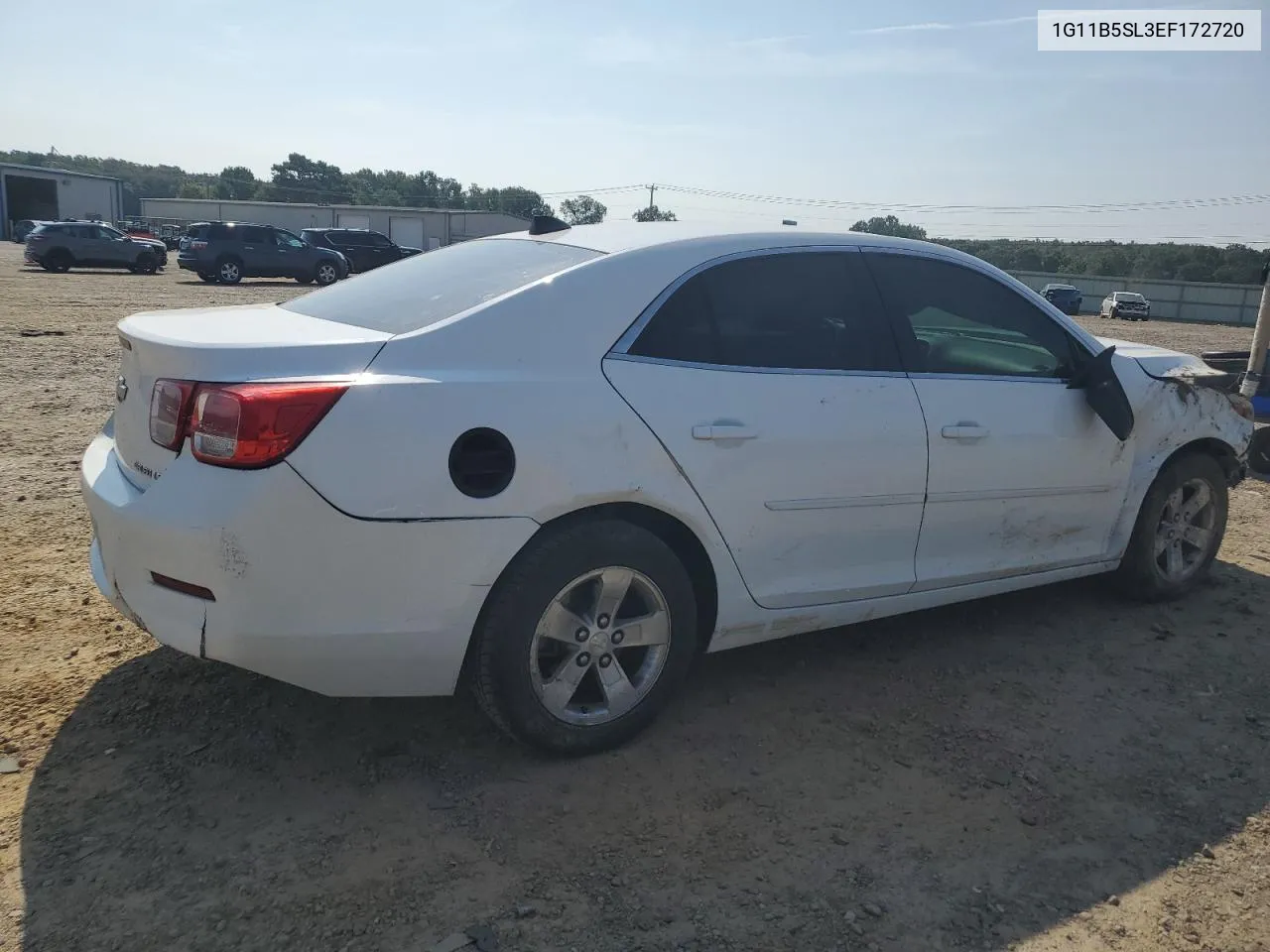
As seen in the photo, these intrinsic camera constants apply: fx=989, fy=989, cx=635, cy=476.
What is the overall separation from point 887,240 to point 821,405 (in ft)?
2.98

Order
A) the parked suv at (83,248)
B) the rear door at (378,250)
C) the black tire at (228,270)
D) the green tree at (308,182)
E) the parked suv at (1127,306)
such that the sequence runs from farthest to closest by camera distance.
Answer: the green tree at (308,182) → the parked suv at (1127,306) → the rear door at (378,250) → the parked suv at (83,248) → the black tire at (228,270)

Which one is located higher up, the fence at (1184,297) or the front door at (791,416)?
the fence at (1184,297)

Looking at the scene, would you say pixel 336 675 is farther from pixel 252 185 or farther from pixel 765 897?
pixel 252 185

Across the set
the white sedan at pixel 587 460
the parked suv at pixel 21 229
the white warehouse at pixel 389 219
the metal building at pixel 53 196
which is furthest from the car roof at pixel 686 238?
the metal building at pixel 53 196

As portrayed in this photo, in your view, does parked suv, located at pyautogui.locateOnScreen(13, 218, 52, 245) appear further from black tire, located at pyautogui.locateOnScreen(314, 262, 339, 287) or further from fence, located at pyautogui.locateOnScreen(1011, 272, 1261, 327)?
fence, located at pyautogui.locateOnScreen(1011, 272, 1261, 327)

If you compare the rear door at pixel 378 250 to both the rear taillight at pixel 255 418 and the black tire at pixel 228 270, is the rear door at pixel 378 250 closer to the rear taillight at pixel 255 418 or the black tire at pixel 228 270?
the black tire at pixel 228 270

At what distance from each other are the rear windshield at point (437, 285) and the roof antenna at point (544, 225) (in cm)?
15

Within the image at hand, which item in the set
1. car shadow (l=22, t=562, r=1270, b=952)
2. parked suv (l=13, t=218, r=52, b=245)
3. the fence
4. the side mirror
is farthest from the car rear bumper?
parked suv (l=13, t=218, r=52, b=245)

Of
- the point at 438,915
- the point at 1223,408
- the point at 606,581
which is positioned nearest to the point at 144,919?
the point at 438,915

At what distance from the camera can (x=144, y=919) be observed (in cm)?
231

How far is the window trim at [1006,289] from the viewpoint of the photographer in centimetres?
377

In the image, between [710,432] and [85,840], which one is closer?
[85,840]

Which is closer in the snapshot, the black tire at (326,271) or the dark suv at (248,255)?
the dark suv at (248,255)

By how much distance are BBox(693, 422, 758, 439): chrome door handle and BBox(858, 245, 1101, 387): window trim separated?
0.84 meters
